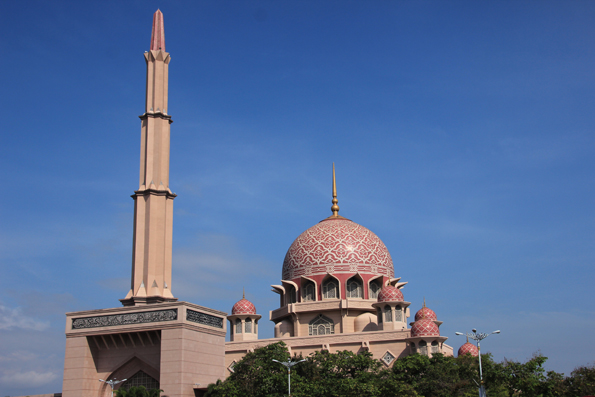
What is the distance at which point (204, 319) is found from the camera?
3397 cm

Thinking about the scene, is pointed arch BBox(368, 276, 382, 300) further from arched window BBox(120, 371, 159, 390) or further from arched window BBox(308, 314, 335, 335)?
arched window BBox(120, 371, 159, 390)

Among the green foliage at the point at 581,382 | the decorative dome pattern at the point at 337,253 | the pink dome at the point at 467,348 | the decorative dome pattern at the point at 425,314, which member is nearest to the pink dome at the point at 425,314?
the decorative dome pattern at the point at 425,314

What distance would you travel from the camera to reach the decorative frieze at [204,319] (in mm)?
32875

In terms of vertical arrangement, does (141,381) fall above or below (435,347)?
below

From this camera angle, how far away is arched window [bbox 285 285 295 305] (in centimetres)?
4868

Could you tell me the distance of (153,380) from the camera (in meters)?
33.2

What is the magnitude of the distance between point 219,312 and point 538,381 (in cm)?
1581

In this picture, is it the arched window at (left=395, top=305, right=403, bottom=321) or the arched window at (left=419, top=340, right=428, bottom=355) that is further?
the arched window at (left=395, top=305, right=403, bottom=321)

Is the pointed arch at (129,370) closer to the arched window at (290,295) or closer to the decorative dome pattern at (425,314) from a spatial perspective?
the arched window at (290,295)

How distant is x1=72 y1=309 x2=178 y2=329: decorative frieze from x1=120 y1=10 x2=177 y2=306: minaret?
4.50 feet

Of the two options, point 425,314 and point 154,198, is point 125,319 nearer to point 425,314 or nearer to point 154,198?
point 154,198

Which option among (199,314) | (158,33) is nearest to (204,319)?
(199,314)

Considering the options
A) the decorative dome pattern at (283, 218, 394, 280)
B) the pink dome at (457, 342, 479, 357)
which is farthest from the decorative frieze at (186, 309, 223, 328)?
the pink dome at (457, 342, 479, 357)

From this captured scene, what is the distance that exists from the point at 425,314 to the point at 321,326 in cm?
708
